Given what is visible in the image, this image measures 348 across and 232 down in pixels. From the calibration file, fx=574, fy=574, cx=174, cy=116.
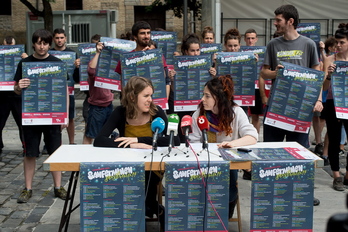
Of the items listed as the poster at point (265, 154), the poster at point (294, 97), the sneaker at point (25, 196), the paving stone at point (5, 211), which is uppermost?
the poster at point (294, 97)

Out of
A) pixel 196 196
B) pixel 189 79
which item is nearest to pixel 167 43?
pixel 189 79

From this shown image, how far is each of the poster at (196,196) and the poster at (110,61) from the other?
2.84 m

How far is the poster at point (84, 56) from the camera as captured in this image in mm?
8469

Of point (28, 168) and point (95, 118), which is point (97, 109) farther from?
point (28, 168)

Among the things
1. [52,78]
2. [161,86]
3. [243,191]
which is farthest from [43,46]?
[243,191]

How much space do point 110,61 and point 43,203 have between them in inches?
72.2

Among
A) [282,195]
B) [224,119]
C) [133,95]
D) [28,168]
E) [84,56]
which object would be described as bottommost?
[28,168]

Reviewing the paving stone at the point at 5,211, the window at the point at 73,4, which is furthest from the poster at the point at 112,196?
the window at the point at 73,4

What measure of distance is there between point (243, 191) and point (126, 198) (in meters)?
2.73

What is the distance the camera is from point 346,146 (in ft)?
31.1

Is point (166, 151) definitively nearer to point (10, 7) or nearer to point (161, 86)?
point (161, 86)

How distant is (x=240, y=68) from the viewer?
23.4ft

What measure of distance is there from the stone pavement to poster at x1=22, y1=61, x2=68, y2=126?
89 cm

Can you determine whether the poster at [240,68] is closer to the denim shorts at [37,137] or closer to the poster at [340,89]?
the poster at [340,89]
